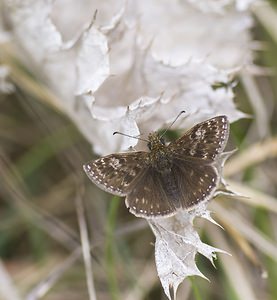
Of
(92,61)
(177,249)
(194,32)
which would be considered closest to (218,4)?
(194,32)

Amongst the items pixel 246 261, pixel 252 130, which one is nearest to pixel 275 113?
pixel 252 130

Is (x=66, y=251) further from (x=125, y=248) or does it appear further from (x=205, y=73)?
(x=205, y=73)

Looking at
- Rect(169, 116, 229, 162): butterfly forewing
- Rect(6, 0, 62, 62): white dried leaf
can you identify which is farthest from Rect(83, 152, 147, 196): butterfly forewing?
Rect(6, 0, 62, 62): white dried leaf

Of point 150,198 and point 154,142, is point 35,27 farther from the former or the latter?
point 150,198

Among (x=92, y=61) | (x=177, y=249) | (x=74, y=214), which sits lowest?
(x=74, y=214)

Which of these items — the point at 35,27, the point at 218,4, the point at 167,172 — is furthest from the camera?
the point at 218,4
